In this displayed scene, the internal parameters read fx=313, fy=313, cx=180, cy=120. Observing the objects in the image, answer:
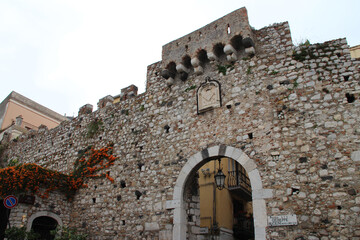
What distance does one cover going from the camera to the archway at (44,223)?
32.2 ft

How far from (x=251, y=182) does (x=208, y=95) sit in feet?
9.13

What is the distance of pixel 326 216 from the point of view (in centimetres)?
606

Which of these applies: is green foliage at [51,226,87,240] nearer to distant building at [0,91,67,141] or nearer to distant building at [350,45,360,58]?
distant building at [350,45,360,58]

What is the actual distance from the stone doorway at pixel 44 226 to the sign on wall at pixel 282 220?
23.2ft

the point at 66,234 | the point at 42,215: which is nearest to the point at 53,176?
the point at 42,215

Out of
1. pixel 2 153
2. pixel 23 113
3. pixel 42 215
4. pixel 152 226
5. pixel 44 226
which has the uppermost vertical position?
pixel 23 113

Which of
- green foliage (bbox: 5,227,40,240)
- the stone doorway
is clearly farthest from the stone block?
the stone doorway

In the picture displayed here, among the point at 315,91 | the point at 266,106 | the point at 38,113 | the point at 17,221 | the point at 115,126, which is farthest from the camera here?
the point at 38,113

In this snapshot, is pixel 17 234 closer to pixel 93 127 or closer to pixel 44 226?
pixel 44 226

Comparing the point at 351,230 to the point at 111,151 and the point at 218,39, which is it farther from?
the point at 111,151

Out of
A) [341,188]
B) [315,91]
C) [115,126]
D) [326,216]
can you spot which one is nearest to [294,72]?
[315,91]

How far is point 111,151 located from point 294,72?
6.35 meters

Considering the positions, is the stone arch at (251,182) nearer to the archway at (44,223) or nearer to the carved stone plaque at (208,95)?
the carved stone plaque at (208,95)

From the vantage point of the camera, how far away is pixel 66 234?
9461 mm
